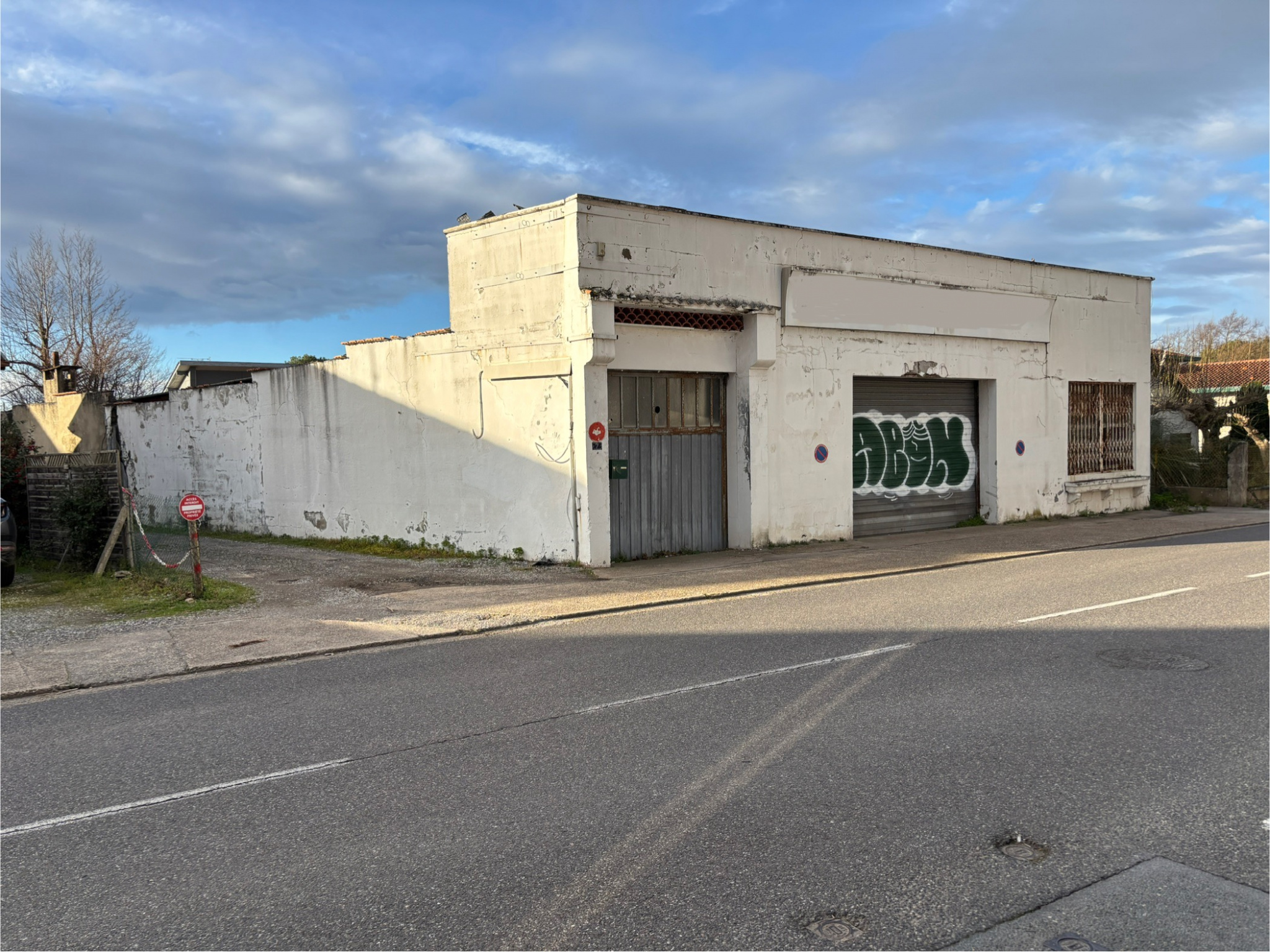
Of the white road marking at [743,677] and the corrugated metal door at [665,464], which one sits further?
the corrugated metal door at [665,464]

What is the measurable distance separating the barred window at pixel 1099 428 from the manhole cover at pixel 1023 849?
18161 millimetres

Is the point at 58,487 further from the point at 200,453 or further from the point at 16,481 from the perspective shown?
the point at 200,453

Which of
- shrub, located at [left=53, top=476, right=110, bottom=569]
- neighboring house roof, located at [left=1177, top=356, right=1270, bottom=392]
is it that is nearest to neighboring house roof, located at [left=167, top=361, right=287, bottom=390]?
shrub, located at [left=53, top=476, right=110, bottom=569]

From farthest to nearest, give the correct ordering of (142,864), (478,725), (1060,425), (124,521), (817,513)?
1. (1060,425)
2. (817,513)
3. (124,521)
4. (478,725)
5. (142,864)

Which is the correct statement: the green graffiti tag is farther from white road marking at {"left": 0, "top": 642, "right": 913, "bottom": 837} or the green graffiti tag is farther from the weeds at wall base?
white road marking at {"left": 0, "top": 642, "right": 913, "bottom": 837}

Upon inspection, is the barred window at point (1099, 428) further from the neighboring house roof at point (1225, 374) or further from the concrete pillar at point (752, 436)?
the neighboring house roof at point (1225, 374)

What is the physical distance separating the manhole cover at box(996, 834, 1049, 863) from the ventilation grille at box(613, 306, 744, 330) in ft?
33.6

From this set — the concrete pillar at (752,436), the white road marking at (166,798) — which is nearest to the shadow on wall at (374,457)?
the concrete pillar at (752,436)

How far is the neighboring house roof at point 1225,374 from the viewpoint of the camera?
37.4 meters

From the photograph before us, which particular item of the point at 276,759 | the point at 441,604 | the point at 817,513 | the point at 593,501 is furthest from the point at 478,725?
the point at 817,513

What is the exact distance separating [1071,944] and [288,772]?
160 inches

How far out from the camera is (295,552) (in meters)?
16.3

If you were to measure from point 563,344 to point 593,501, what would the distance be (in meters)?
2.32

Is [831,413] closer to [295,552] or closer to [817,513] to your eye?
[817,513]
